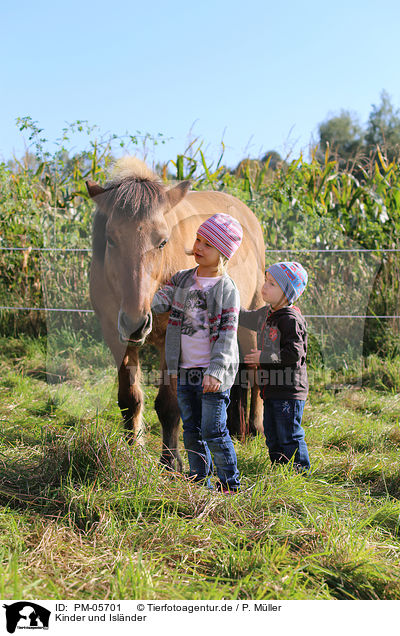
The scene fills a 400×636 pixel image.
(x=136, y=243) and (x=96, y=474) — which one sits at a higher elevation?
(x=136, y=243)

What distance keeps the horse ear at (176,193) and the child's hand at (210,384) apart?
128cm

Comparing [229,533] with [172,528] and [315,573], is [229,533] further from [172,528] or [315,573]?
[315,573]

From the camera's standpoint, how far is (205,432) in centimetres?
260

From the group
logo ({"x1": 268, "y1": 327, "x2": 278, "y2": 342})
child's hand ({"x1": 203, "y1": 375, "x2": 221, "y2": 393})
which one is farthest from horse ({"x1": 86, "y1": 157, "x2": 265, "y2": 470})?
logo ({"x1": 268, "y1": 327, "x2": 278, "y2": 342})

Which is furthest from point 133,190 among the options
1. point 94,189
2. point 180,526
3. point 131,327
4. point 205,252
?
point 180,526

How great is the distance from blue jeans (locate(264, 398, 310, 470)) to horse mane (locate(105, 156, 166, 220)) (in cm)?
134

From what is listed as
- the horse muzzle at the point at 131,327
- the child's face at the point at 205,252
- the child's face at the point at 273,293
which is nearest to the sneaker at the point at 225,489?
the horse muzzle at the point at 131,327

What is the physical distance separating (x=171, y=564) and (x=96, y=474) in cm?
65

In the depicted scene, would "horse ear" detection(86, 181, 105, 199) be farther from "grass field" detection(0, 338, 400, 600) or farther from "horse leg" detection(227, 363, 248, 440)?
"horse leg" detection(227, 363, 248, 440)

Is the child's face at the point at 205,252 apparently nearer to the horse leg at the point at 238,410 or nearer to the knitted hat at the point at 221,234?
the knitted hat at the point at 221,234

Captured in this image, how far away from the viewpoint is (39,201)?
275 inches
